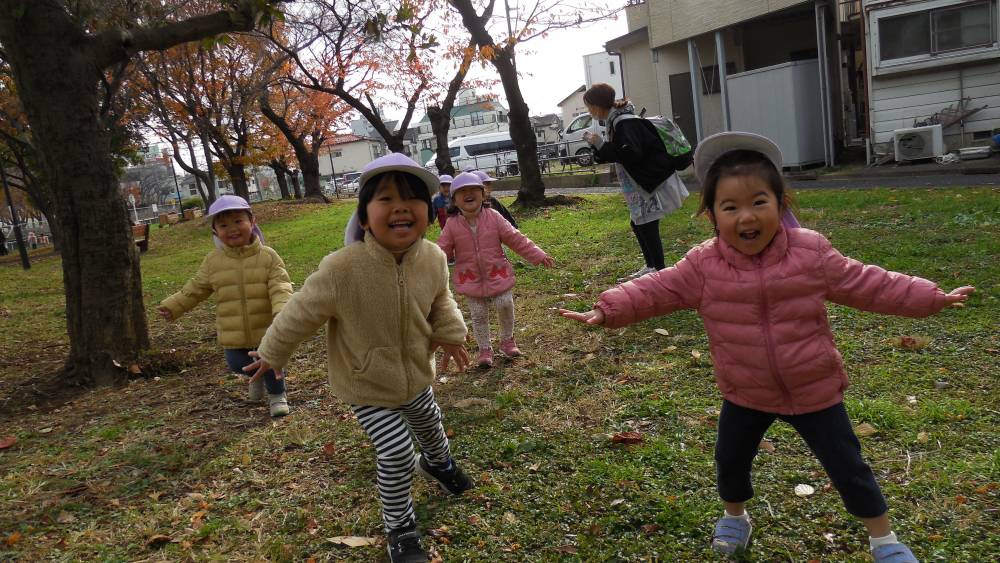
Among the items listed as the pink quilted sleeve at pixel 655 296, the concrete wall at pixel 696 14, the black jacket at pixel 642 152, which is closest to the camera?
the pink quilted sleeve at pixel 655 296

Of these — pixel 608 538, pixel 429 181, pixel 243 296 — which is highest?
pixel 429 181

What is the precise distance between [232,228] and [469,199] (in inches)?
67.3

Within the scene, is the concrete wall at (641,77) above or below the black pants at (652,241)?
above

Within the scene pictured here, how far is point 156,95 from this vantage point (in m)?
21.4

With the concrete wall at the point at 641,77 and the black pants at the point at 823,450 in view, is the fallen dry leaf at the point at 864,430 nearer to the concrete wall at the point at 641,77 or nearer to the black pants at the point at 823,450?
the black pants at the point at 823,450

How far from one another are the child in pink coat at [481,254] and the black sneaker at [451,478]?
196 cm

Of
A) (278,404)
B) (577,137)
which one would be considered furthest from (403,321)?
(577,137)

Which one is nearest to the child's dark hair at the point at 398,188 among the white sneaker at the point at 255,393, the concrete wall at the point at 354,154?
the white sneaker at the point at 255,393

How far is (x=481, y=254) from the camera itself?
214 inches

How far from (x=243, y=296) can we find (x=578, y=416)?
8.16 feet

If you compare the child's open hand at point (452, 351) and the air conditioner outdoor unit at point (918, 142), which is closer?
the child's open hand at point (452, 351)

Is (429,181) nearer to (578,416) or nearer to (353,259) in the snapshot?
(353,259)

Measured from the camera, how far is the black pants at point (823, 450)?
7.83 feet

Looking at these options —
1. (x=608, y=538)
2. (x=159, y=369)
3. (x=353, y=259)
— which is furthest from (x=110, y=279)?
(x=608, y=538)
